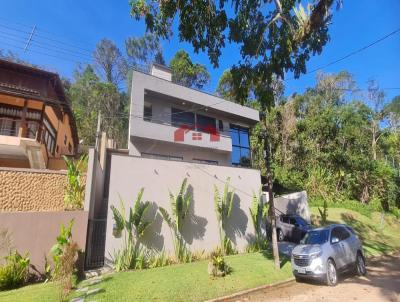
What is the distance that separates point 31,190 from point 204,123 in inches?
543

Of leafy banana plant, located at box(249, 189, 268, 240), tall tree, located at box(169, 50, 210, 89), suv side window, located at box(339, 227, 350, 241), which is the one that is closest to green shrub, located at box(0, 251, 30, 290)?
leafy banana plant, located at box(249, 189, 268, 240)

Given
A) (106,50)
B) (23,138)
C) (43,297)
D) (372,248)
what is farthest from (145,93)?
(106,50)

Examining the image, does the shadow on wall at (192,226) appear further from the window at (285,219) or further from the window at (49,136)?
the window at (49,136)

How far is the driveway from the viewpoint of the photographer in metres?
8.21

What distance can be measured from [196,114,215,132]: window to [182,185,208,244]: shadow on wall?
851cm

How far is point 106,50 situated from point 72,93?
8105mm

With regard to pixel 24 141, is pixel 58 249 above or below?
below

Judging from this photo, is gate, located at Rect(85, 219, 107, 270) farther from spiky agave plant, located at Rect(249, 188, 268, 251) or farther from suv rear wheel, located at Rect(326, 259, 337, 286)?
suv rear wheel, located at Rect(326, 259, 337, 286)

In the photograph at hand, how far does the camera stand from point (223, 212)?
14305 millimetres

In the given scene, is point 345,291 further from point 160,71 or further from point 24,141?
point 160,71

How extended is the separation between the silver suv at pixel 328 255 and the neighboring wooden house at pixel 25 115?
Answer: 15.5 metres

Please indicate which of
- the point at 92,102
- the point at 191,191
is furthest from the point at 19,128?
the point at 92,102

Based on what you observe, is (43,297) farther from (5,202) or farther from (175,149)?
(175,149)

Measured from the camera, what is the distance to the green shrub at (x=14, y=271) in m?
8.38
